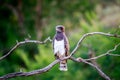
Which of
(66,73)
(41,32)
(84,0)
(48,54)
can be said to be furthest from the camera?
(84,0)

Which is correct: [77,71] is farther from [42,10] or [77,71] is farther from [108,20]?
[108,20]

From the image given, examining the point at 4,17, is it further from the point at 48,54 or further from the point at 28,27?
the point at 48,54

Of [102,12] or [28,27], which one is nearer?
[28,27]

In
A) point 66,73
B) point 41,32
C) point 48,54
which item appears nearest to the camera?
point 66,73

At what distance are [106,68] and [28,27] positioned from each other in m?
7.90

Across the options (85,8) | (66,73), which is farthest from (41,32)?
(66,73)

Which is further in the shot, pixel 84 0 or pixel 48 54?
pixel 84 0

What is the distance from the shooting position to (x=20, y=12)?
600 inches

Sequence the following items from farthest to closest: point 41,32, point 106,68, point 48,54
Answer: point 41,32 < point 48,54 < point 106,68

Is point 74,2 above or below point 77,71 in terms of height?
above

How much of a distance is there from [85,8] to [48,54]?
6770mm

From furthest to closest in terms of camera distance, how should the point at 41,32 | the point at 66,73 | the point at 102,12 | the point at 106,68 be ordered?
the point at 102,12 < the point at 41,32 < the point at 66,73 < the point at 106,68

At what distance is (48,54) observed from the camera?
30.6 ft

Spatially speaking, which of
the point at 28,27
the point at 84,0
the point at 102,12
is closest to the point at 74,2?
the point at 84,0
